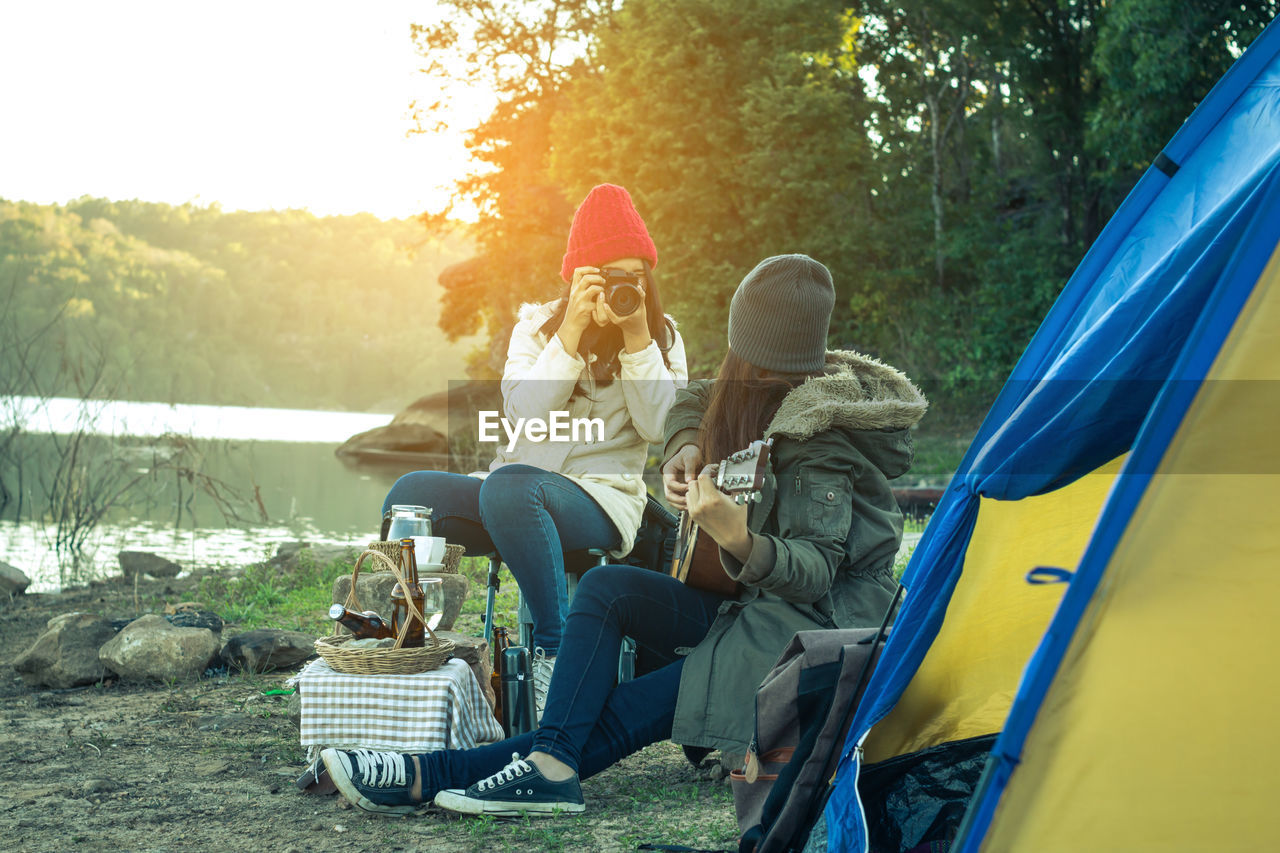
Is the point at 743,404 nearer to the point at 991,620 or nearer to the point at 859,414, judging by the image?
the point at 859,414

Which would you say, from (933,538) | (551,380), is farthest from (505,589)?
(933,538)

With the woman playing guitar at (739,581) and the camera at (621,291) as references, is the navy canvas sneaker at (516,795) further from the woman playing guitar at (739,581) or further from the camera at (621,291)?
the camera at (621,291)

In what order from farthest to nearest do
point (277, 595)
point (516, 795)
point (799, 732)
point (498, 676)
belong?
point (277, 595) < point (498, 676) < point (516, 795) < point (799, 732)

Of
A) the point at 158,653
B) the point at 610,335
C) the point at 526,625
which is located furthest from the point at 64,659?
the point at 610,335

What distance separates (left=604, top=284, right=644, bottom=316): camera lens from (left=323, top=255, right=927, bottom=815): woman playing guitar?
2.46 feet

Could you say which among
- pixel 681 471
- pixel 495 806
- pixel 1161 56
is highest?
pixel 1161 56

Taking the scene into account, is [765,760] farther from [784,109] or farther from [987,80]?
[987,80]

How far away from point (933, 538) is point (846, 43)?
19192 millimetres

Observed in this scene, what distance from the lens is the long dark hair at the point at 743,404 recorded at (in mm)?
2400

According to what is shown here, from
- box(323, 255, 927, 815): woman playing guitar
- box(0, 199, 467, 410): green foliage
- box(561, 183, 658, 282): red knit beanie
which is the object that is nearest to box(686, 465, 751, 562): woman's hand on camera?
box(323, 255, 927, 815): woman playing guitar

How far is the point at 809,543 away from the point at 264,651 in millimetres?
2629

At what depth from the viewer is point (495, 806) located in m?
2.35

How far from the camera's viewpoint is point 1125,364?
5.04ft

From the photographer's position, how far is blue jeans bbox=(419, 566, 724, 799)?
2375 mm
